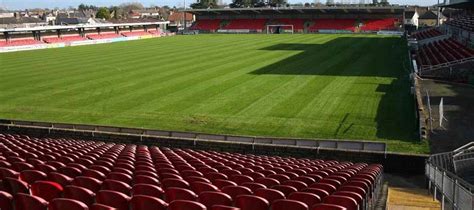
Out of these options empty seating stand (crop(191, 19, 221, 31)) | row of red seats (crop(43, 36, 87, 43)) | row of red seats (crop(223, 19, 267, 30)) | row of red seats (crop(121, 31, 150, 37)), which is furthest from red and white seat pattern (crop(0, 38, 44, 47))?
row of red seats (crop(223, 19, 267, 30))

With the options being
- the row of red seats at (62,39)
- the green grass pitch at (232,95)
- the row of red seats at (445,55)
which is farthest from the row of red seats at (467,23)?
the row of red seats at (62,39)

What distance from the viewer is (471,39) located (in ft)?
115

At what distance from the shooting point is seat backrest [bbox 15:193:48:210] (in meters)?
5.83

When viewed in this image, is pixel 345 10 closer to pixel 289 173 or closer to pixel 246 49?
pixel 246 49

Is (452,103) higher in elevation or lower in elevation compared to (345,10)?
lower

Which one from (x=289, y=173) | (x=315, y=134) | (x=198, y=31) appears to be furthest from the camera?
(x=198, y=31)

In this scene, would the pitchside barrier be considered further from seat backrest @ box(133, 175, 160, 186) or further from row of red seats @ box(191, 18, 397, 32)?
row of red seats @ box(191, 18, 397, 32)

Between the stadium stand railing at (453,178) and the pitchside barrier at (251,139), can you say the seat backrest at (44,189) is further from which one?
the pitchside barrier at (251,139)

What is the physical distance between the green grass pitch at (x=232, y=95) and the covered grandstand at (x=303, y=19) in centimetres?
4794

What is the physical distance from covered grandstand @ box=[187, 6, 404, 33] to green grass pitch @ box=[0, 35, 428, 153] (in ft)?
157

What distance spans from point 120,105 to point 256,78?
33.8ft

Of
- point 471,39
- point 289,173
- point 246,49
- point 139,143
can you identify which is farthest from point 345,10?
point 289,173

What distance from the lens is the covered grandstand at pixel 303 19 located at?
296 ft

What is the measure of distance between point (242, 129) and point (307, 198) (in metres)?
13.1
